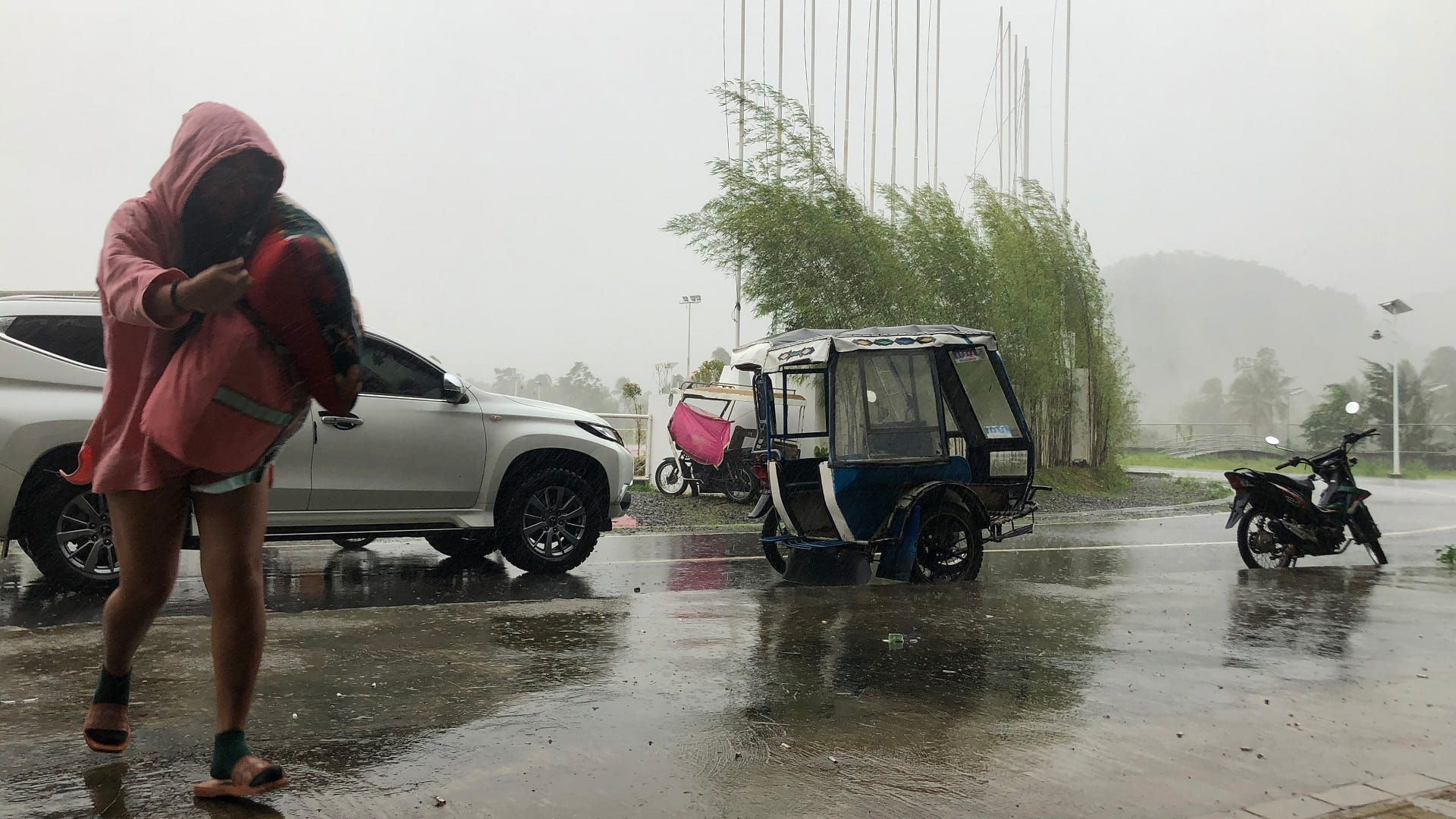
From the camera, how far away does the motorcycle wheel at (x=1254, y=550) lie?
993 centimetres

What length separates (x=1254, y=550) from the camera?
9.96 metres

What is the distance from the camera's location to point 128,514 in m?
3.10

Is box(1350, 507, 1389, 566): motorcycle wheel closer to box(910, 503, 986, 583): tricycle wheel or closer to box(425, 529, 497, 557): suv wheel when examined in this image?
box(910, 503, 986, 583): tricycle wheel

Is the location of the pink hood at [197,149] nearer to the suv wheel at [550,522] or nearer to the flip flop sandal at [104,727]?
the flip flop sandal at [104,727]

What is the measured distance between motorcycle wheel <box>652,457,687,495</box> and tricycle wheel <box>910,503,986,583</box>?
10.0 metres

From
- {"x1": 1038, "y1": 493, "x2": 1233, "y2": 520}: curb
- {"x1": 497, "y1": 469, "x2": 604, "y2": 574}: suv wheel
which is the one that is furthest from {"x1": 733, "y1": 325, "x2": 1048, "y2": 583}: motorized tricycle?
{"x1": 1038, "y1": 493, "x2": 1233, "y2": 520}: curb

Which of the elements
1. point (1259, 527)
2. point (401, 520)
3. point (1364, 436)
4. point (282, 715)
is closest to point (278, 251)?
point (282, 715)

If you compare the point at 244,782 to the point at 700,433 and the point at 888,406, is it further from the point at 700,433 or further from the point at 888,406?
the point at 700,433

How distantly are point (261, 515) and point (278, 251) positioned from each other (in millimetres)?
800

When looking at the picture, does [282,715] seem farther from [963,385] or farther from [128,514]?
[963,385]

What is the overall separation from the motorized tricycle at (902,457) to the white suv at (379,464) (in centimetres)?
146

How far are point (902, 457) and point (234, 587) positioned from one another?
5.84 m

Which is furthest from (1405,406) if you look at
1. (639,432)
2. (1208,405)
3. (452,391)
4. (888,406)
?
(1208,405)

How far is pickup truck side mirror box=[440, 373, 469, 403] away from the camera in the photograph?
8.18 meters
